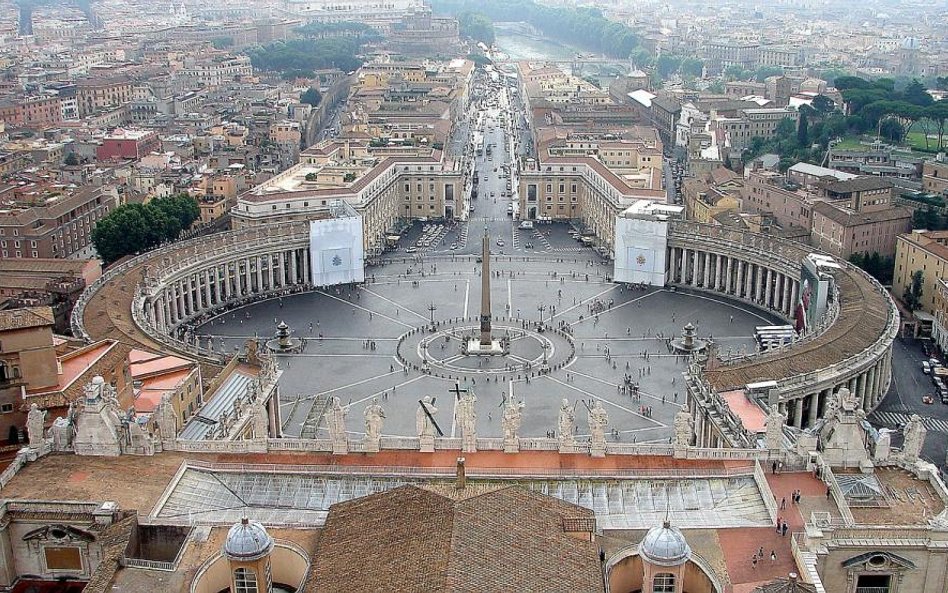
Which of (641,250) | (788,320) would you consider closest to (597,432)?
(788,320)

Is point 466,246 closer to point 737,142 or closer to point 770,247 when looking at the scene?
point 770,247

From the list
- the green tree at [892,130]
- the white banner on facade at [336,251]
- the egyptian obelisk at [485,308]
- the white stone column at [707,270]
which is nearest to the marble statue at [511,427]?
the egyptian obelisk at [485,308]

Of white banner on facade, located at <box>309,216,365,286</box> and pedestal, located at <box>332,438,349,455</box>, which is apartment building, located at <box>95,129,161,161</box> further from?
pedestal, located at <box>332,438,349,455</box>

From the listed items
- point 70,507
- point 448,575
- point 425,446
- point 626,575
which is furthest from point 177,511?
point 626,575

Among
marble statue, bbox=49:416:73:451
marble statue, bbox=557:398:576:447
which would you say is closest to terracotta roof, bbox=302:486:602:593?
marble statue, bbox=557:398:576:447

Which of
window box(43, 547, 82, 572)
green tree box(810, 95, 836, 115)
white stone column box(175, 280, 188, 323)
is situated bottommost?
white stone column box(175, 280, 188, 323)

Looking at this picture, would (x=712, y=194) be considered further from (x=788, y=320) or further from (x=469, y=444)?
(x=469, y=444)
